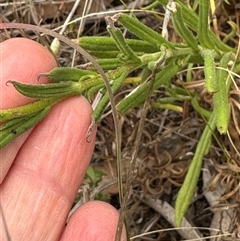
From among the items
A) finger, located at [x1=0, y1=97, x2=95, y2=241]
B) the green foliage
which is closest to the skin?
finger, located at [x1=0, y1=97, x2=95, y2=241]

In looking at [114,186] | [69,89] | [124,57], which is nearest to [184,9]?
[124,57]

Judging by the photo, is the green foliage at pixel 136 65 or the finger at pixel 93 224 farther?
the finger at pixel 93 224

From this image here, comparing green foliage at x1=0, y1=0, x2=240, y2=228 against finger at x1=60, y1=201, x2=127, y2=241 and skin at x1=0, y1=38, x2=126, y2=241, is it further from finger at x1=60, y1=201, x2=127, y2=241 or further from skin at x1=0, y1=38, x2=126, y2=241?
finger at x1=60, y1=201, x2=127, y2=241

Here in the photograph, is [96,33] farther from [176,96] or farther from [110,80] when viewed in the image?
[110,80]

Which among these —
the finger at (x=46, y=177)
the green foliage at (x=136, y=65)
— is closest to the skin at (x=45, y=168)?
the finger at (x=46, y=177)

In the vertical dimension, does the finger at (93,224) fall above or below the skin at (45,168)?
below

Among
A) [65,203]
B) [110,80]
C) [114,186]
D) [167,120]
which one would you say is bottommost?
[114,186]

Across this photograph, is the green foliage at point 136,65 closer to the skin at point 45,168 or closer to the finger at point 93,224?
the skin at point 45,168

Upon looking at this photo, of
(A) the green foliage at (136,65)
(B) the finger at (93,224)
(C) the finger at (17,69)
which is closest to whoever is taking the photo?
(A) the green foliage at (136,65)
